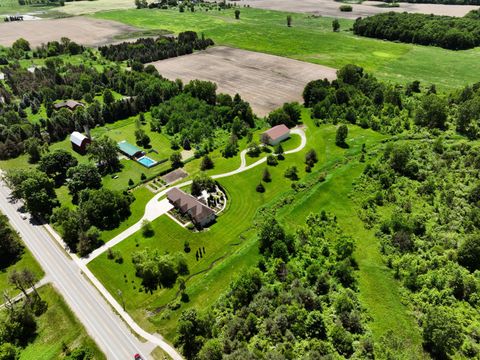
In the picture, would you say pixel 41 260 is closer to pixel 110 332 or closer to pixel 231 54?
pixel 110 332

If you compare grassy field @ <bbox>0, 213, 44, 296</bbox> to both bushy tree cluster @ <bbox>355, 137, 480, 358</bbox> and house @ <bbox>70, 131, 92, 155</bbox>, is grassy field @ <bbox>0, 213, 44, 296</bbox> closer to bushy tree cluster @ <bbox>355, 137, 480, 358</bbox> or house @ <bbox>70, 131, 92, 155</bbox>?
house @ <bbox>70, 131, 92, 155</bbox>

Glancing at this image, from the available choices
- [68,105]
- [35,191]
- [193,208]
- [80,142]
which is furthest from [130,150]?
[68,105]

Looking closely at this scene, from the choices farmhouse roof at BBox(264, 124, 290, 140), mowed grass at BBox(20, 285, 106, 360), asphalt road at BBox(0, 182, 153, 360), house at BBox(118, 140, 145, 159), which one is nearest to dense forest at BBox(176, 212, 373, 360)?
asphalt road at BBox(0, 182, 153, 360)

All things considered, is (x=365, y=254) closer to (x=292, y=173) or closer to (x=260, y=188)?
(x=260, y=188)

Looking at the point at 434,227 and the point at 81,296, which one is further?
the point at 434,227

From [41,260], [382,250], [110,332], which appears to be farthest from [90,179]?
[382,250]
